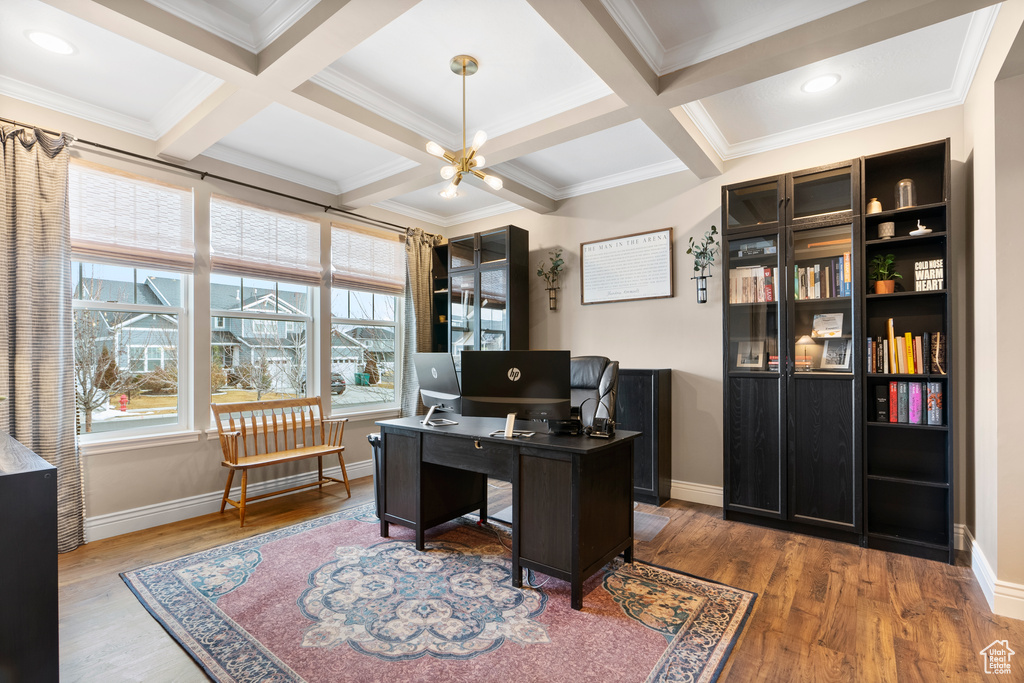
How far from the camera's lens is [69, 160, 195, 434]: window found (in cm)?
319

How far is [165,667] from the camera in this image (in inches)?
74.4

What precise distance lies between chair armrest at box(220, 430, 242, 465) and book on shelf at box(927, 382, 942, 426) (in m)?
4.57

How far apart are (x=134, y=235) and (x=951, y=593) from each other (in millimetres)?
5314

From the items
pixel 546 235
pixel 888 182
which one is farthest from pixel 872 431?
pixel 546 235

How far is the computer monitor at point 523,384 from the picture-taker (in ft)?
8.68

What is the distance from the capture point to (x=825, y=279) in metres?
3.27

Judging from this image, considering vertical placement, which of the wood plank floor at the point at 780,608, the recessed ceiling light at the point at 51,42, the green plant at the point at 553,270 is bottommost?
the wood plank floor at the point at 780,608

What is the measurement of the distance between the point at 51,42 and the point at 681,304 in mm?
4273

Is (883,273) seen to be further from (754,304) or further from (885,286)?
(754,304)

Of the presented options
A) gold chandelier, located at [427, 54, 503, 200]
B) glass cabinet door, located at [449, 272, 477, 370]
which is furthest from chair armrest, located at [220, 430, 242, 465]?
gold chandelier, located at [427, 54, 503, 200]

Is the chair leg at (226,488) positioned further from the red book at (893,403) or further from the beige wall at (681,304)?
the red book at (893,403)

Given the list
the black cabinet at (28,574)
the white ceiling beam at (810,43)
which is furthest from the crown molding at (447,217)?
the black cabinet at (28,574)

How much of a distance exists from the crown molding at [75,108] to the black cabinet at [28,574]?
2.71m

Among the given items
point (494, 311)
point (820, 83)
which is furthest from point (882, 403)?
point (494, 311)
